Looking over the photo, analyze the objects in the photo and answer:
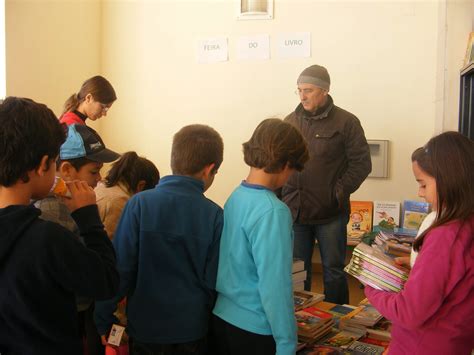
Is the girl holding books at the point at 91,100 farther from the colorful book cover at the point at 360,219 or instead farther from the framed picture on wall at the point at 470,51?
the framed picture on wall at the point at 470,51

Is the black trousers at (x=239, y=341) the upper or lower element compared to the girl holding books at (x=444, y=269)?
lower

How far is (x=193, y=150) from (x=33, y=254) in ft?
2.19

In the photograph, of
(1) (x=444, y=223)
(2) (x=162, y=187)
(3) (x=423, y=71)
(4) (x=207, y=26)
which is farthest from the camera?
(4) (x=207, y=26)

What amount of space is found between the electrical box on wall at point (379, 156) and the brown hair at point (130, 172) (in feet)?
7.07

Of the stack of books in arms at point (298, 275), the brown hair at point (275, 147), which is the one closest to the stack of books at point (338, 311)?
the stack of books in arms at point (298, 275)

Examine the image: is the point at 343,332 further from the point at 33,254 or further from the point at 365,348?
the point at 33,254

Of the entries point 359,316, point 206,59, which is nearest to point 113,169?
point 359,316

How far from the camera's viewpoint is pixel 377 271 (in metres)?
1.37

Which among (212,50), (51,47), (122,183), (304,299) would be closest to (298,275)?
(304,299)

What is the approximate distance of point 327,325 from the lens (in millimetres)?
1760

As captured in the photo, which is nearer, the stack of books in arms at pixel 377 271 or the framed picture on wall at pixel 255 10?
the stack of books in arms at pixel 377 271

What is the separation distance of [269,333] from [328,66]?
2721mm

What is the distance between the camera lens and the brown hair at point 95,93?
2592 millimetres

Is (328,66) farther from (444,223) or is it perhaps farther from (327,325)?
(444,223)
